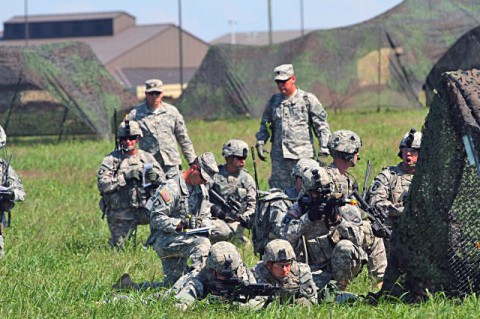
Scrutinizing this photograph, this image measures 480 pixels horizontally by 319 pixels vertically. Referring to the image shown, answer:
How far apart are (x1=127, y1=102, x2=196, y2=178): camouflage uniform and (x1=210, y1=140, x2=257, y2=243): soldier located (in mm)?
906

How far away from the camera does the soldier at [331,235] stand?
381 inches

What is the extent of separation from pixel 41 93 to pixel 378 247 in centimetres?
1833

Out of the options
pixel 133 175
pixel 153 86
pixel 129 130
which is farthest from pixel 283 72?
pixel 133 175

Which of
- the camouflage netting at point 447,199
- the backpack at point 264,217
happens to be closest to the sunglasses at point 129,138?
the backpack at point 264,217

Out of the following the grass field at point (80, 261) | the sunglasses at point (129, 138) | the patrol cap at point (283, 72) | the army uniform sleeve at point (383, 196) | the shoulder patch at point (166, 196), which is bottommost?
the grass field at point (80, 261)

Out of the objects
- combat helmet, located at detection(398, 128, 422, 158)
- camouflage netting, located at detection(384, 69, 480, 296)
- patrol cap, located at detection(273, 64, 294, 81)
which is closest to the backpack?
camouflage netting, located at detection(384, 69, 480, 296)

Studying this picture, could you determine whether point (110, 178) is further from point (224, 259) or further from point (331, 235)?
point (224, 259)

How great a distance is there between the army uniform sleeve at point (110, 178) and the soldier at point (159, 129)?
A: 3.29 ft

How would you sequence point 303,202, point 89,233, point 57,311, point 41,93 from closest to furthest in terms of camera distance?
Result: point 57,311
point 303,202
point 89,233
point 41,93

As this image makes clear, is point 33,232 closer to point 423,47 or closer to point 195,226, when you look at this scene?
point 195,226

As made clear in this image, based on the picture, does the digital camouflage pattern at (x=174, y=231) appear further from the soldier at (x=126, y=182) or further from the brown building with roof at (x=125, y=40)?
the brown building with roof at (x=125, y=40)

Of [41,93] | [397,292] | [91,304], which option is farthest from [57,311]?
[41,93]

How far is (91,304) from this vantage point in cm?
927

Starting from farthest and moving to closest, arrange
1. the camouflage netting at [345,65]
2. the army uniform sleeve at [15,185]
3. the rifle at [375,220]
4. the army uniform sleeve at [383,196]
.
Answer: the camouflage netting at [345,65] → the army uniform sleeve at [15,185] → the army uniform sleeve at [383,196] → the rifle at [375,220]
